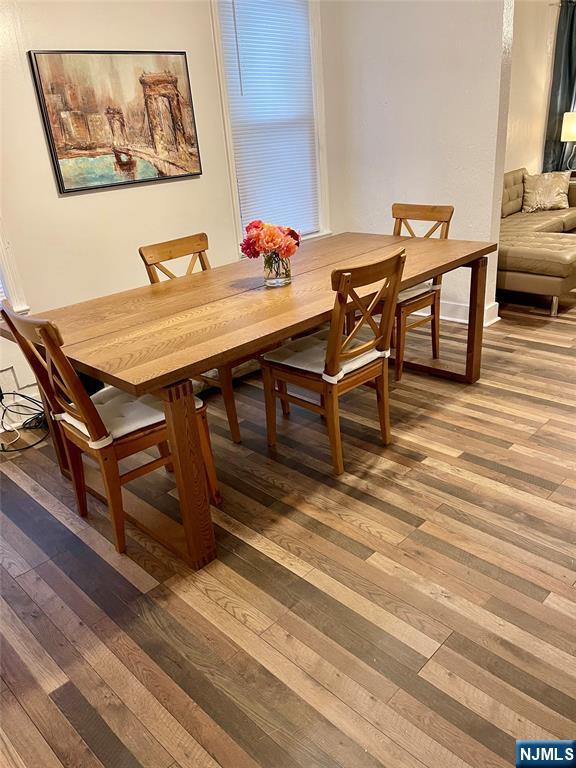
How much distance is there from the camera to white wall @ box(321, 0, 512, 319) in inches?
141

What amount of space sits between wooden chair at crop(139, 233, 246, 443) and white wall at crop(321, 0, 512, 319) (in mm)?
1933

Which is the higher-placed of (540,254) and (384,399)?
(540,254)

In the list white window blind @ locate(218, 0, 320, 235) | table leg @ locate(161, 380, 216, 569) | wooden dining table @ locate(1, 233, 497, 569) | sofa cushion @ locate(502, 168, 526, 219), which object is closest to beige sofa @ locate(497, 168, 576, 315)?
sofa cushion @ locate(502, 168, 526, 219)

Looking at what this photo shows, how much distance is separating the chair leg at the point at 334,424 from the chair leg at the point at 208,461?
0.52 m

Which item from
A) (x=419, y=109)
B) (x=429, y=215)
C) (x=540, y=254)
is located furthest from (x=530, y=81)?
(x=429, y=215)

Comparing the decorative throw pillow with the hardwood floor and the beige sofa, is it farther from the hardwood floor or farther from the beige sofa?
the hardwood floor

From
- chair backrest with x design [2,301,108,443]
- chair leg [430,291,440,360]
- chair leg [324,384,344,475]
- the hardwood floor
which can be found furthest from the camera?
chair leg [430,291,440,360]

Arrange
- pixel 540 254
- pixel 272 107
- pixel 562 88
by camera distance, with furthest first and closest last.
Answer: pixel 562 88
pixel 272 107
pixel 540 254

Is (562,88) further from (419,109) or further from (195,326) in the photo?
(195,326)

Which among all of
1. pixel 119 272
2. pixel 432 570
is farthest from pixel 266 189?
pixel 432 570

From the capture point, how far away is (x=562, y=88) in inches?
249

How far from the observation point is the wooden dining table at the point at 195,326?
1794 millimetres

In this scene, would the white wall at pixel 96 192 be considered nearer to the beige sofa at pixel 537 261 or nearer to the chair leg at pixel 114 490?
the chair leg at pixel 114 490

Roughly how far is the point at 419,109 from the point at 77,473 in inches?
133
